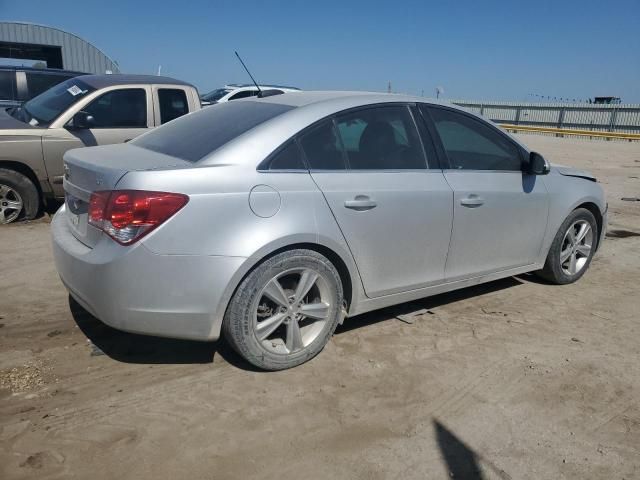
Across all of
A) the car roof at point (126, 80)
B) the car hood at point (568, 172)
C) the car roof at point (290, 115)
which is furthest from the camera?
the car roof at point (126, 80)

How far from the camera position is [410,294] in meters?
3.74

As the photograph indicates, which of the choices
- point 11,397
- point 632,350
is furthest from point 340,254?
point 632,350

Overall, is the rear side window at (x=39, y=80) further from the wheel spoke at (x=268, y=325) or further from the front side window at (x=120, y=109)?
the wheel spoke at (x=268, y=325)

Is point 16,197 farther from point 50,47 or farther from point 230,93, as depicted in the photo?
point 50,47

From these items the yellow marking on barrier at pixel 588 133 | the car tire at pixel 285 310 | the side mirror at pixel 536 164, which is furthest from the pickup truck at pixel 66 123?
the yellow marking on barrier at pixel 588 133

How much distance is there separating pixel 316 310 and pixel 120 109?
4.73 meters

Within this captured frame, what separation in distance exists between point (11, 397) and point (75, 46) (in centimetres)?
2607

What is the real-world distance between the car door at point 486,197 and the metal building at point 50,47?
73.8ft

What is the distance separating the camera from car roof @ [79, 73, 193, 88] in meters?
6.75

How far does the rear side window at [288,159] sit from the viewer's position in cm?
308

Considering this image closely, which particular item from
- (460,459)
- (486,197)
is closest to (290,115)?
(486,197)

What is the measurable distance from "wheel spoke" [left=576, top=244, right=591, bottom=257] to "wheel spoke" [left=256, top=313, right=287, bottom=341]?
3178 mm

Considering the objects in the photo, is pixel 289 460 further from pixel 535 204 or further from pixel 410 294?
pixel 535 204

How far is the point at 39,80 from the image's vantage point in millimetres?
9398
